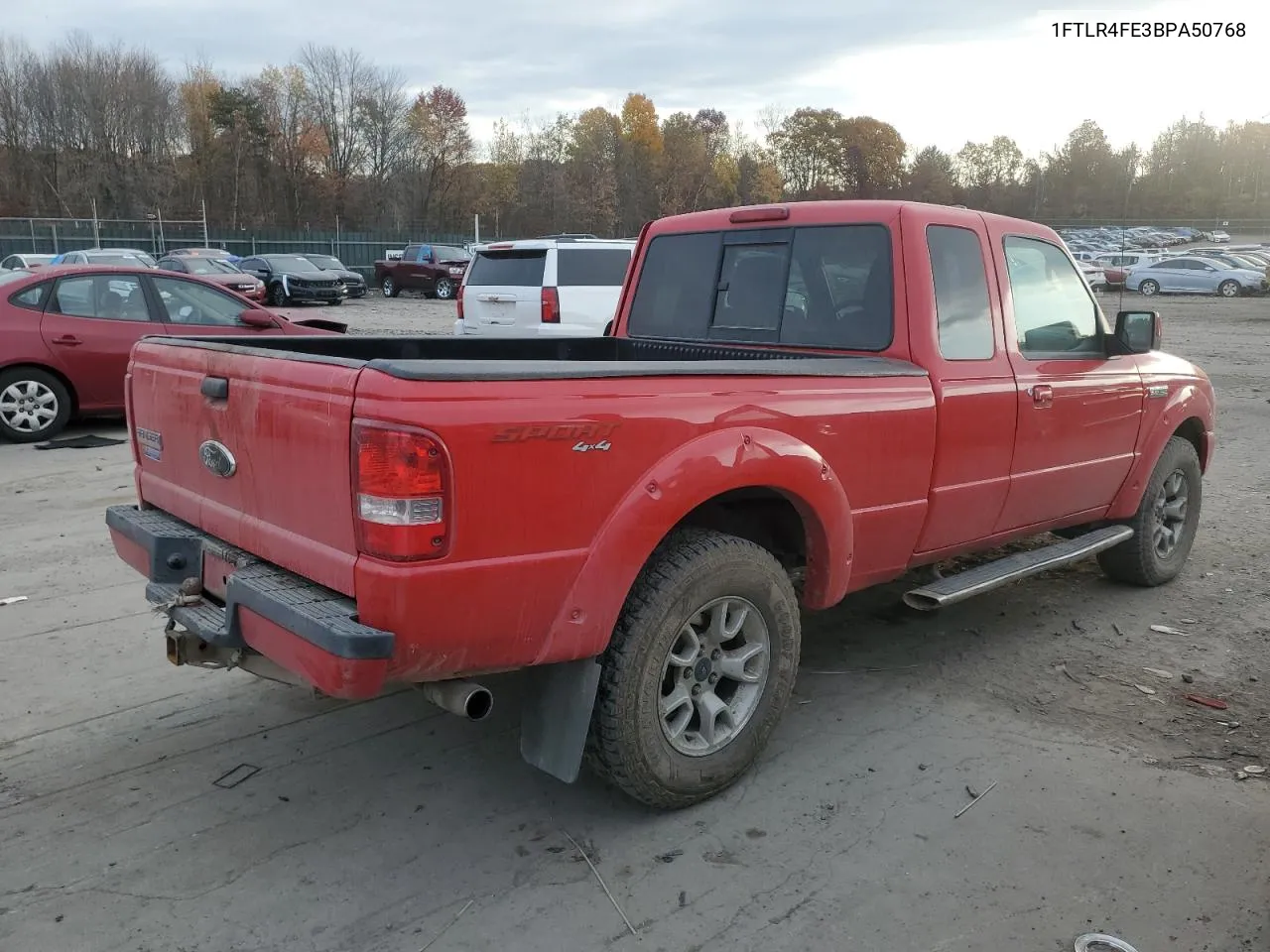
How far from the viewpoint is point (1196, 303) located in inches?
1307

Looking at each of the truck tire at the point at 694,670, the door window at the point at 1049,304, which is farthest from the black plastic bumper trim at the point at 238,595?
the door window at the point at 1049,304

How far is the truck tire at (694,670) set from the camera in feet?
10.1

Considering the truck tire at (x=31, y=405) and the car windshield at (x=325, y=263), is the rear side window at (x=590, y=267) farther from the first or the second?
the car windshield at (x=325, y=263)

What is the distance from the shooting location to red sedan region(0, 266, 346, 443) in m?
9.20

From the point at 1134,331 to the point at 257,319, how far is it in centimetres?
773

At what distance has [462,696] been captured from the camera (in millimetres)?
2842

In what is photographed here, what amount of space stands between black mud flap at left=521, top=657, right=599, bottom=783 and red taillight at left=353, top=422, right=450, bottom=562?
2.16 ft

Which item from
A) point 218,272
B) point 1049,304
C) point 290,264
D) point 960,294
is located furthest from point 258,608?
point 290,264

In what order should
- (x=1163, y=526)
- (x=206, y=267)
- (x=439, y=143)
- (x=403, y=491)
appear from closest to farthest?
1. (x=403, y=491)
2. (x=1163, y=526)
3. (x=206, y=267)
4. (x=439, y=143)

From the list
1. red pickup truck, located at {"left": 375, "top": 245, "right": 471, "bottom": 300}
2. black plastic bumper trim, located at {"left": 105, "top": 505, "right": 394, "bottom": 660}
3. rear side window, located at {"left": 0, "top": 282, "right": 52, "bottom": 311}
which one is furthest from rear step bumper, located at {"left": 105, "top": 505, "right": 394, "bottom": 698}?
red pickup truck, located at {"left": 375, "top": 245, "right": 471, "bottom": 300}

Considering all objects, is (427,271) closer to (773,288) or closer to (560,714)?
(773,288)

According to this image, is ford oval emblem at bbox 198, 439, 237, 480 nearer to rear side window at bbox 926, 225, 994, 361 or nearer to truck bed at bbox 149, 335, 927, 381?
truck bed at bbox 149, 335, 927, 381

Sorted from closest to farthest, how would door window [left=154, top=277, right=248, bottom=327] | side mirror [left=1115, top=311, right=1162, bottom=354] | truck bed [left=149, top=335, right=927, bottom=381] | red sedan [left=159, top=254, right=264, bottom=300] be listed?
truck bed [left=149, top=335, right=927, bottom=381] < side mirror [left=1115, top=311, right=1162, bottom=354] < door window [left=154, top=277, right=248, bottom=327] < red sedan [left=159, top=254, right=264, bottom=300]

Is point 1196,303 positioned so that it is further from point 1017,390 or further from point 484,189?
point 484,189
